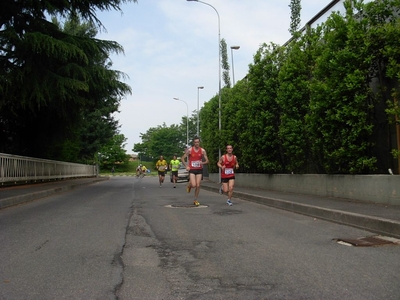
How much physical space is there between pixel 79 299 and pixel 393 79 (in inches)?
396

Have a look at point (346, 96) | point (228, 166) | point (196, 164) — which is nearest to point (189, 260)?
point (196, 164)

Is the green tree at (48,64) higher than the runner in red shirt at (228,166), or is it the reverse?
the green tree at (48,64)

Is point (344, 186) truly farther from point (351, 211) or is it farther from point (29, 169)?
point (29, 169)

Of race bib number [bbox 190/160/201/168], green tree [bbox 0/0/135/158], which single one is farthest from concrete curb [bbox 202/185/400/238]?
green tree [bbox 0/0/135/158]

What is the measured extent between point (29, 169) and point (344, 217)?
1618 cm

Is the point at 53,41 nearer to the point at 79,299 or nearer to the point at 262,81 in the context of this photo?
the point at 262,81

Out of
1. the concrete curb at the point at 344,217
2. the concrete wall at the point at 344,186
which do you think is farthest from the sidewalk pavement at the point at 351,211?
the concrete wall at the point at 344,186

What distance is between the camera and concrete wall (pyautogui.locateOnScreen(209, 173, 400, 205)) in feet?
34.1

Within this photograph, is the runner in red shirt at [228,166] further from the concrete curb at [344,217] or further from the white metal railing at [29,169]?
the white metal railing at [29,169]

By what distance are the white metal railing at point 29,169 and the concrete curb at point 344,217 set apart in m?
10.6

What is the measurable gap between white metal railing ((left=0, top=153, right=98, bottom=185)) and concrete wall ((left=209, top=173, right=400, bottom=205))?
11011 mm

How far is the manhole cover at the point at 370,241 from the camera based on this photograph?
21.6 ft

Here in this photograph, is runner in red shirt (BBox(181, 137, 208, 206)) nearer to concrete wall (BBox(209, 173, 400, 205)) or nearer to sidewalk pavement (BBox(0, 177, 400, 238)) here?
sidewalk pavement (BBox(0, 177, 400, 238))

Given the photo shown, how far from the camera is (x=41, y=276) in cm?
479
